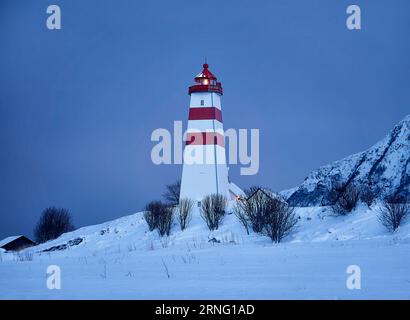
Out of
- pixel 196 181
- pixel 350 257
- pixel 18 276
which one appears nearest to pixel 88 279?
pixel 18 276

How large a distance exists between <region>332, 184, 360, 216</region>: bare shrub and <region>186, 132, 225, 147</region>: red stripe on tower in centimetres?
1107

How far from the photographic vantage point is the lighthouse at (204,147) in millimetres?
37906

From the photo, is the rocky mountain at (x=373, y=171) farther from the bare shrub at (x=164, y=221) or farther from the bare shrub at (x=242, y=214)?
the bare shrub at (x=242, y=214)

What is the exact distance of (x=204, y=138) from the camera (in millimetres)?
37844

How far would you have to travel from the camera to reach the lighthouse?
37906 millimetres

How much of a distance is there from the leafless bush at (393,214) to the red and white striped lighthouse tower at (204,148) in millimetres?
14445

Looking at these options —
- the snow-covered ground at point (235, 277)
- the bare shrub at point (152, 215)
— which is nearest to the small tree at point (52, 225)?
the bare shrub at point (152, 215)

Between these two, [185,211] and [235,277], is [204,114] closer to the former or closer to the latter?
[185,211]

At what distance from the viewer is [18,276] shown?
31.7ft

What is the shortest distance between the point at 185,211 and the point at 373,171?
73.2 m

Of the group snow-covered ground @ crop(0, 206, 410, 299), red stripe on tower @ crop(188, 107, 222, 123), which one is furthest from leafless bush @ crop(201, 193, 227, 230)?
snow-covered ground @ crop(0, 206, 410, 299)

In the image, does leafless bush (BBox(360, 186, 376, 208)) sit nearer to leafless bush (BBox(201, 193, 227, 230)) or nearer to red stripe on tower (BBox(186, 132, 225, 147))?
leafless bush (BBox(201, 193, 227, 230))

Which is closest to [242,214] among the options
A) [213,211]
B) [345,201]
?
[213,211]
